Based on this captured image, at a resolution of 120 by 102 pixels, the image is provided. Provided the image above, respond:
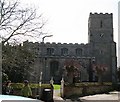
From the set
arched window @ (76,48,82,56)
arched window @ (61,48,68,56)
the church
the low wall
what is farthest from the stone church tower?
the low wall

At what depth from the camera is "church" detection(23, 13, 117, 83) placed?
6712 cm

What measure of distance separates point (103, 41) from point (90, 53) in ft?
14.5

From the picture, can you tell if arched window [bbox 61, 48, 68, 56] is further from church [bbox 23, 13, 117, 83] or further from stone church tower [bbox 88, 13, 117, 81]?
stone church tower [bbox 88, 13, 117, 81]

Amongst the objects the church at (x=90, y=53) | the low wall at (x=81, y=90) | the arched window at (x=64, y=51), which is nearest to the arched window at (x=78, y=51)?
the church at (x=90, y=53)

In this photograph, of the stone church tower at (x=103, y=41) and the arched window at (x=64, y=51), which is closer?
the stone church tower at (x=103, y=41)

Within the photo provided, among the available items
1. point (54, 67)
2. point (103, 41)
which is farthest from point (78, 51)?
point (54, 67)

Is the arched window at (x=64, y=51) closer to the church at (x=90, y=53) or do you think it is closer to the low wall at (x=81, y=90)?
the church at (x=90, y=53)

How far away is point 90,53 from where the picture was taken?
232ft

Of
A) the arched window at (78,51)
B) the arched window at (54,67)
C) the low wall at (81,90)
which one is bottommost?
the low wall at (81,90)

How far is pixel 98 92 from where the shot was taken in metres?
33.2

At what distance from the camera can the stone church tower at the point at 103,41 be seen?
69.8 meters

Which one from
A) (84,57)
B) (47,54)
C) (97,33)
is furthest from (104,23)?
(47,54)

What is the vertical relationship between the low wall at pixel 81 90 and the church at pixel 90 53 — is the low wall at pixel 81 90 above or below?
below

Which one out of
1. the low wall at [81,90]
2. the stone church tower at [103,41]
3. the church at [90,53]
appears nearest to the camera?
the low wall at [81,90]
